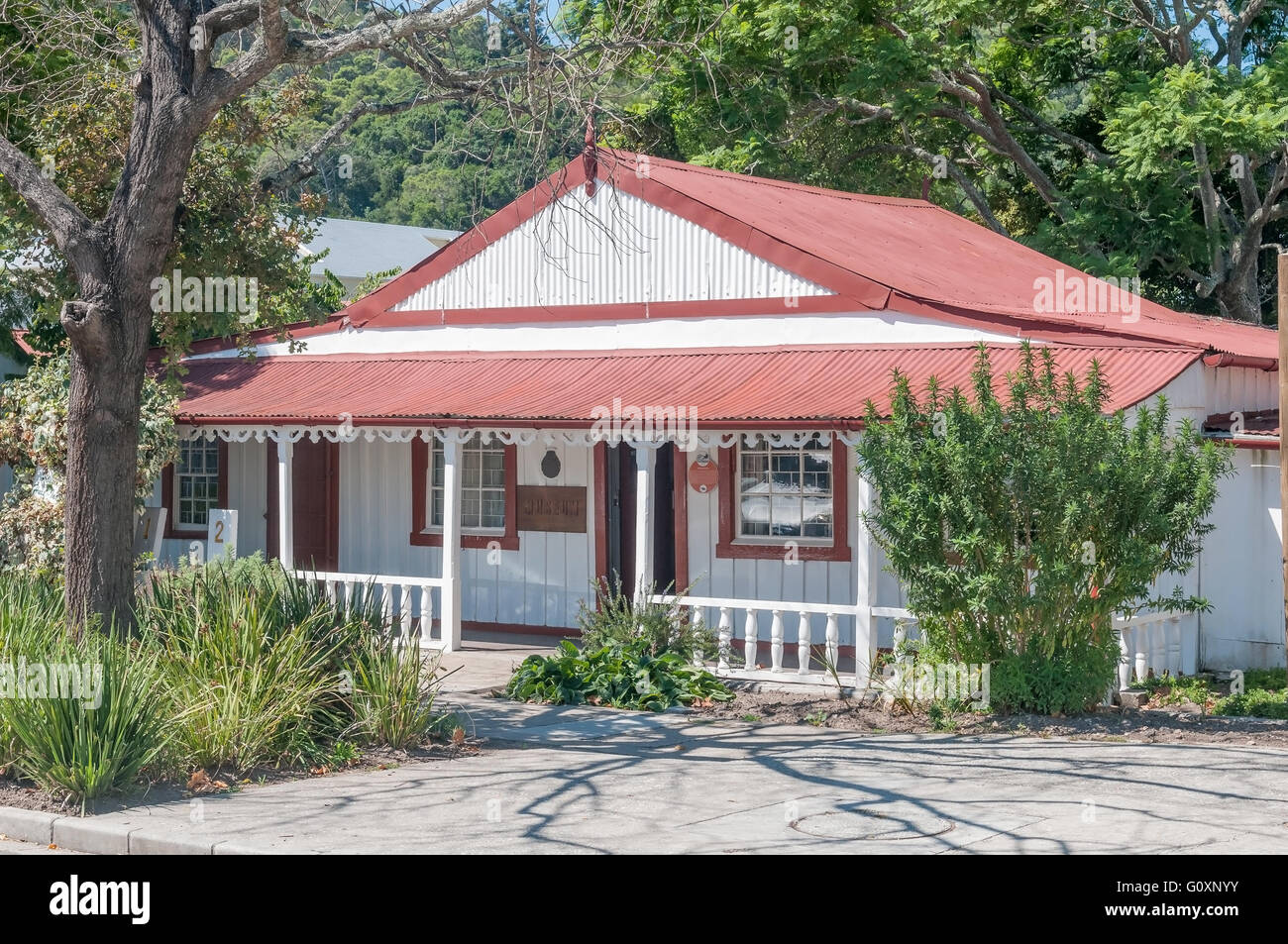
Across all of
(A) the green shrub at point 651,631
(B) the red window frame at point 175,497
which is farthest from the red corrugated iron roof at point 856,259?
Answer: (A) the green shrub at point 651,631

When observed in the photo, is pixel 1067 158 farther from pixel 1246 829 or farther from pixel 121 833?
pixel 121 833

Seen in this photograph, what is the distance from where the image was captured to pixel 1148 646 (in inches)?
537

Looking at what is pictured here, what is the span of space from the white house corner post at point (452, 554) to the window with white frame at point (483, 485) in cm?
144

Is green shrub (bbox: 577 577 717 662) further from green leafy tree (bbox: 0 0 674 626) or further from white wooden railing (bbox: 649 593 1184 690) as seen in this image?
green leafy tree (bbox: 0 0 674 626)

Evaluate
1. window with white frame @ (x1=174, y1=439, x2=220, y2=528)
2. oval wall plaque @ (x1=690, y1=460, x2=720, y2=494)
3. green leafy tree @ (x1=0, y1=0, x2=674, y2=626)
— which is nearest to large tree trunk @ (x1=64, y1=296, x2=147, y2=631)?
green leafy tree @ (x1=0, y1=0, x2=674, y2=626)

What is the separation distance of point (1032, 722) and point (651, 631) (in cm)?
364

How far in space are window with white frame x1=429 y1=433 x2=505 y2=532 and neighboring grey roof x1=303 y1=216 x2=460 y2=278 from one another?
79.5 feet

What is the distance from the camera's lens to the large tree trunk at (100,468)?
34.5ft

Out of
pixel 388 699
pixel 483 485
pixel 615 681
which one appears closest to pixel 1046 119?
pixel 483 485

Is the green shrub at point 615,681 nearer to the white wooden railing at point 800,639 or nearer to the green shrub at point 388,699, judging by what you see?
the white wooden railing at point 800,639

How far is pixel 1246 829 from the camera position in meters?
7.81

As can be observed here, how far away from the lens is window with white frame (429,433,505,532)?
17609mm

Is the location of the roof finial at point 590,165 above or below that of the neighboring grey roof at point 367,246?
below

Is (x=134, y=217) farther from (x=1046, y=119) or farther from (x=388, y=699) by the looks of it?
(x=1046, y=119)
